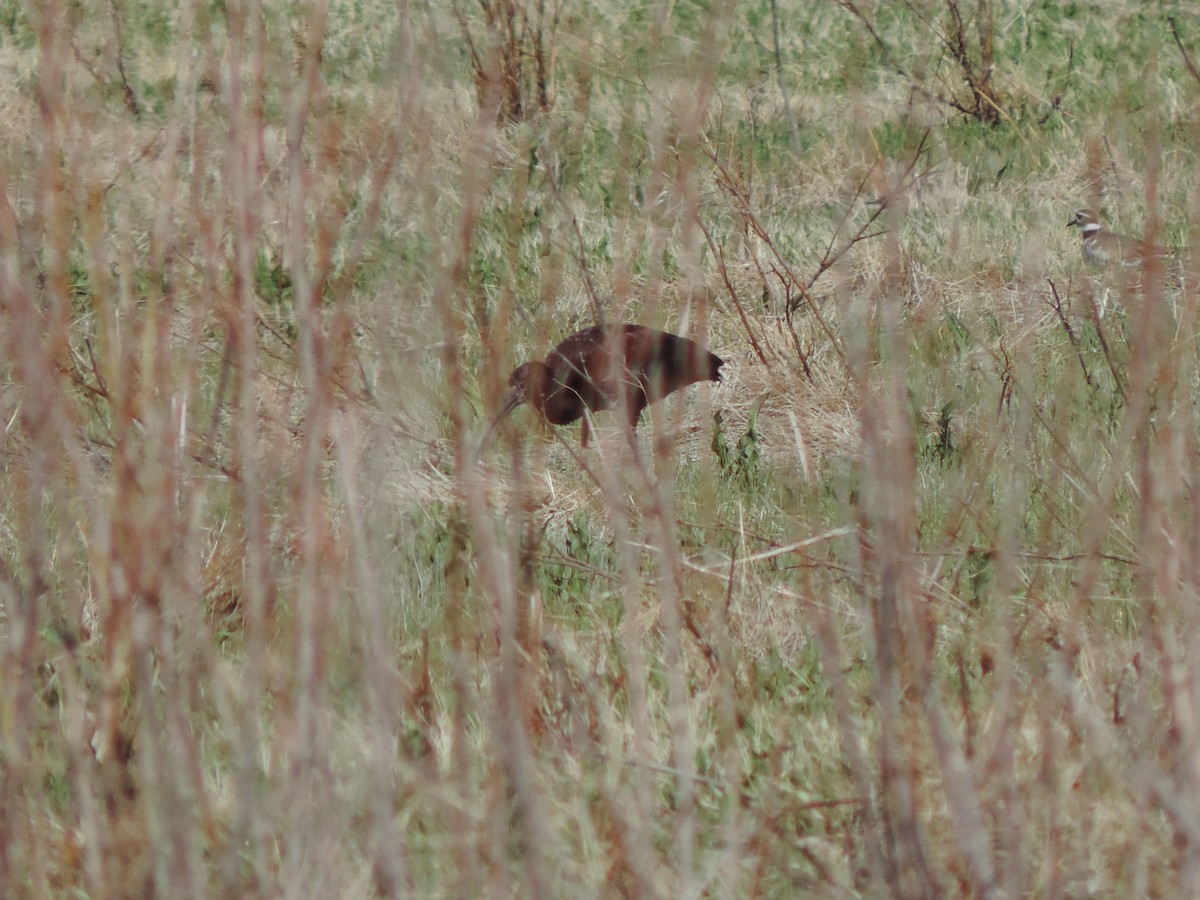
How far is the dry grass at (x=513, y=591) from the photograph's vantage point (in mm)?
1220

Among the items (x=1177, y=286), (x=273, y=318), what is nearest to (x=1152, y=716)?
(x=1177, y=286)

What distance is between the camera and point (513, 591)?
4.11 feet

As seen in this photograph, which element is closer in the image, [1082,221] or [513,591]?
[513,591]

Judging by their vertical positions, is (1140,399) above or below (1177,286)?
above

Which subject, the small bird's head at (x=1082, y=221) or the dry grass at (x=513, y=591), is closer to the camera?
the dry grass at (x=513, y=591)

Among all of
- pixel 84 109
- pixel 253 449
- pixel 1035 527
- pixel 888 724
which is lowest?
pixel 1035 527

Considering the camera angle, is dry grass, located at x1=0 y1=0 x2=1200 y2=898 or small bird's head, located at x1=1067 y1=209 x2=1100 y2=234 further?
small bird's head, located at x1=1067 y1=209 x2=1100 y2=234

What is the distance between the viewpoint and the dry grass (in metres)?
1.22

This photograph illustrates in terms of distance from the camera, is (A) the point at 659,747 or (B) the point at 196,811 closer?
(B) the point at 196,811

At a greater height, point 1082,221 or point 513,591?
point 513,591

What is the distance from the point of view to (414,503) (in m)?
2.81

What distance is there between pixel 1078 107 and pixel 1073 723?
4.88m

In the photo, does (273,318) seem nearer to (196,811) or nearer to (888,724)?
(196,811)

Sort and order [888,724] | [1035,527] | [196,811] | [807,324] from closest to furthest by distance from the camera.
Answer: [888,724] → [196,811] → [1035,527] → [807,324]
